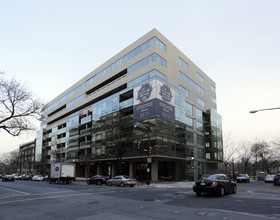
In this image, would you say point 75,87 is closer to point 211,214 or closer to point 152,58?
point 152,58

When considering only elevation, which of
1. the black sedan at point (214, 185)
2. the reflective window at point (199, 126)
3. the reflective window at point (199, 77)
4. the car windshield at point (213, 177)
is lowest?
the black sedan at point (214, 185)

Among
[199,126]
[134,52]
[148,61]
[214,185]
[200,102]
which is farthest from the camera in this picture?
[200,102]

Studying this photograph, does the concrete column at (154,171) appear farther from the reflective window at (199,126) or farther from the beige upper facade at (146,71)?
the reflective window at (199,126)

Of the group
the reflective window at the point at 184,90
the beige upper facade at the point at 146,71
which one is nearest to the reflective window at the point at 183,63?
the beige upper facade at the point at 146,71

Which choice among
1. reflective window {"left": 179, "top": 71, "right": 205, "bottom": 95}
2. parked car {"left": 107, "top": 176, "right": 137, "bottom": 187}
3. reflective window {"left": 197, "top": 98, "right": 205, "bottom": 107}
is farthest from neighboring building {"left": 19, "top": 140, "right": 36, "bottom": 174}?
parked car {"left": 107, "top": 176, "right": 137, "bottom": 187}

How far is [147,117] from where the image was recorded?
142ft

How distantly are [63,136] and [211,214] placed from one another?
250 feet

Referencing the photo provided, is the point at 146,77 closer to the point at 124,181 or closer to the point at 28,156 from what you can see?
the point at 124,181

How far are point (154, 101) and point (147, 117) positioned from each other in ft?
10.6

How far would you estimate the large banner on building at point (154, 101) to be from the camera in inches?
1692

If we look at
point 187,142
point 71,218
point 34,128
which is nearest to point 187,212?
point 71,218

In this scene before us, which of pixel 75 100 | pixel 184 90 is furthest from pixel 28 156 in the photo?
pixel 184 90

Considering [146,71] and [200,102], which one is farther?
[200,102]

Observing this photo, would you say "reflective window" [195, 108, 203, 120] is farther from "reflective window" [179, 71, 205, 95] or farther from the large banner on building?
the large banner on building
